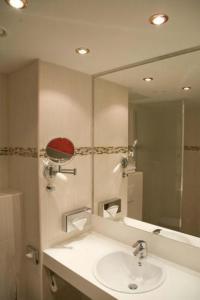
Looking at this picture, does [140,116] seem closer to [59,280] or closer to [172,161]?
[172,161]

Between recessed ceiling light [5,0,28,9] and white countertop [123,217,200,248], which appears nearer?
recessed ceiling light [5,0,28,9]

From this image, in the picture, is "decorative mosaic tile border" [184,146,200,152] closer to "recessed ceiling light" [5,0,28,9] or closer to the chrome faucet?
the chrome faucet

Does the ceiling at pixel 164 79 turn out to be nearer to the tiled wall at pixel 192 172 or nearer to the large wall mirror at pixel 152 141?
the large wall mirror at pixel 152 141

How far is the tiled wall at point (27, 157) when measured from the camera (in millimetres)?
1641

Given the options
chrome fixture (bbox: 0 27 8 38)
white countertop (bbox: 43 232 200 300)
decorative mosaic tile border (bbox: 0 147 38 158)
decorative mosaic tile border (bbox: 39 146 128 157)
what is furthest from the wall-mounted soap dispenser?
chrome fixture (bbox: 0 27 8 38)

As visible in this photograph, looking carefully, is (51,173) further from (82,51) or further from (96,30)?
(96,30)

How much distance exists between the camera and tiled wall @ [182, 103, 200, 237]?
151cm

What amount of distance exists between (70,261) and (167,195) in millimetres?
855

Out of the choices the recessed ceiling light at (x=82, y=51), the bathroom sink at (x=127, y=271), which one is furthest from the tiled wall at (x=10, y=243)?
the recessed ceiling light at (x=82, y=51)

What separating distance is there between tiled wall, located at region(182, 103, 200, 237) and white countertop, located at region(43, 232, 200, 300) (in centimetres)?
31

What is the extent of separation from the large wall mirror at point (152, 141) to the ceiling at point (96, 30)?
9.6 inches

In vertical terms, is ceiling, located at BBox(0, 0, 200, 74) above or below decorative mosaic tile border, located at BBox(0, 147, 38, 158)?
above

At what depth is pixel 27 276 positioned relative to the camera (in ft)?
5.97

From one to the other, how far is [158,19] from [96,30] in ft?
1.07
